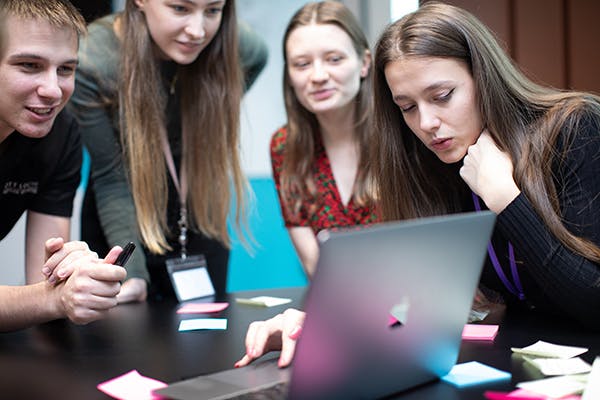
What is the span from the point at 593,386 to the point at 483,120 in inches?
30.4

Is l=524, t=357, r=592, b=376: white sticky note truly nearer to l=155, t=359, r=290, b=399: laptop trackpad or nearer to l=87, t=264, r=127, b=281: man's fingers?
l=155, t=359, r=290, b=399: laptop trackpad

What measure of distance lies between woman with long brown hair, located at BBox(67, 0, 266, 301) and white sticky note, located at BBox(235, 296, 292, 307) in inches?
14.2

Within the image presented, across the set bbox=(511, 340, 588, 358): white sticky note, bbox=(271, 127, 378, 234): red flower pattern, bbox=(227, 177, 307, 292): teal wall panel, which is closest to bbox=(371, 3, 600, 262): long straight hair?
bbox=(511, 340, 588, 358): white sticky note

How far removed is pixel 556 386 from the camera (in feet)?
3.23

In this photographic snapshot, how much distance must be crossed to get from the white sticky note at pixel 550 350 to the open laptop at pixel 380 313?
19 centimetres

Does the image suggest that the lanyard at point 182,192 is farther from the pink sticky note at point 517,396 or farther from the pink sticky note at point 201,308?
the pink sticky note at point 517,396

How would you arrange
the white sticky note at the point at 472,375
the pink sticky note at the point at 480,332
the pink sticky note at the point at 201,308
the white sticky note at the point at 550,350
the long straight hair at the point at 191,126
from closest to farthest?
the white sticky note at the point at 472,375
the white sticky note at the point at 550,350
the pink sticky note at the point at 480,332
the pink sticky note at the point at 201,308
the long straight hair at the point at 191,126

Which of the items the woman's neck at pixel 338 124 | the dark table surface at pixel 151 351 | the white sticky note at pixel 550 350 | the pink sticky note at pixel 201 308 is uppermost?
the woman's neck at pixel 338 124

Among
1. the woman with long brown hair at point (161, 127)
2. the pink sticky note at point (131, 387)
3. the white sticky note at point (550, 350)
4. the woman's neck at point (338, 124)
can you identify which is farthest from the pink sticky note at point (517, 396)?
the woman's neck at point (338, 124)

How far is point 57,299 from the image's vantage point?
58.8 inches

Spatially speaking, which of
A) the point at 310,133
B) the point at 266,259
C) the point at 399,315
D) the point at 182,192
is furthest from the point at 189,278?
the point at 266,259

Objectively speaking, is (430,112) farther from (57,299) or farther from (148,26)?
(148,26)

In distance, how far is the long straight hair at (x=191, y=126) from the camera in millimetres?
2262

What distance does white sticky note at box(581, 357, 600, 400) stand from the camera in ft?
3.08
